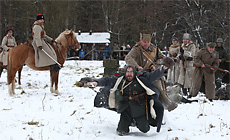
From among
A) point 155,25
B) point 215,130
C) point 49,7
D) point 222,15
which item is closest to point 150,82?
point 215,130

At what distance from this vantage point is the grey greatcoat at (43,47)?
8.79 meters

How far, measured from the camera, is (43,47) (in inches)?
358

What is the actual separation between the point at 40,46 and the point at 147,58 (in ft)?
14.5

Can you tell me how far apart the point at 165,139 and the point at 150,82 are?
1.07 meters

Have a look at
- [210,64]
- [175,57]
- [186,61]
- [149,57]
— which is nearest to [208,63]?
[210,64]

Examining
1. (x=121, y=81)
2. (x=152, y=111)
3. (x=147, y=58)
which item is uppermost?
(x=147, y=58)

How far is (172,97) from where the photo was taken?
19.9ft

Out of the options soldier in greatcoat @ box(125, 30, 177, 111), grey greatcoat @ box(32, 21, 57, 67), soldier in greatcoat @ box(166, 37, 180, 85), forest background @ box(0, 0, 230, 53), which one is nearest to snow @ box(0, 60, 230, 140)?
soldier in greatcoat @ box(125, 30, 177, 111)

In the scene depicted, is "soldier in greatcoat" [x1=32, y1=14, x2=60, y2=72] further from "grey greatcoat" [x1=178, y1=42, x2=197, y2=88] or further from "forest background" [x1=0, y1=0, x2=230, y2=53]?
"forest background" [x1=0, y1=0, x2=230, y2=53]

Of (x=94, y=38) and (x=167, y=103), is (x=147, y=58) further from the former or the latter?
(x=94, y=38)

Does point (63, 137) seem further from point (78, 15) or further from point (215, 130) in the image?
point (78, 15)

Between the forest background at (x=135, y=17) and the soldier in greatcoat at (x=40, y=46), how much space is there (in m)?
21.1

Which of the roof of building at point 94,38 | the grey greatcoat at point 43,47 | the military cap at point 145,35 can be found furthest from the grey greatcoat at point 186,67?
the roof of building at point 94,38

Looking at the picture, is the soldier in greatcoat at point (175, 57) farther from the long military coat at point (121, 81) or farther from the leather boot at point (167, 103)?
the long military coat at point (121, 81)
